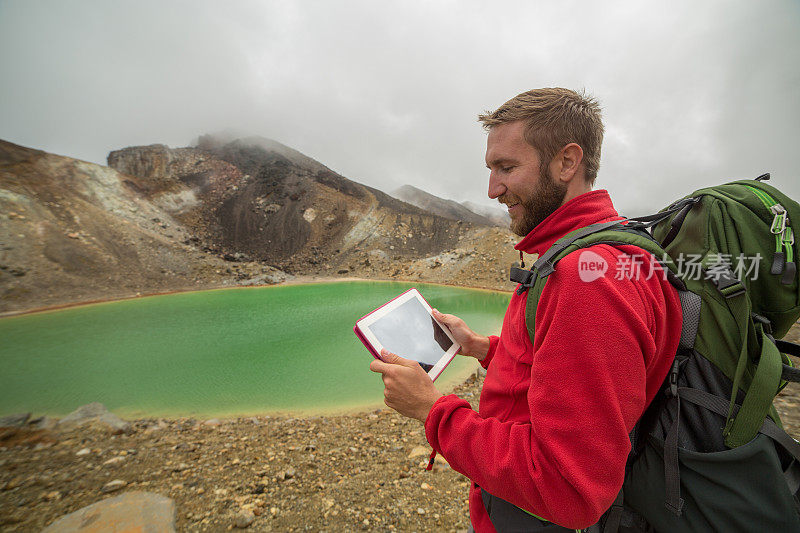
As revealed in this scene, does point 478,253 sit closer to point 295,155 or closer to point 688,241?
point 688,241

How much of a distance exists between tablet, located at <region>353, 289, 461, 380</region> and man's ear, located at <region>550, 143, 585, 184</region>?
111cm

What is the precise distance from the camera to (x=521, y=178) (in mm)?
1540

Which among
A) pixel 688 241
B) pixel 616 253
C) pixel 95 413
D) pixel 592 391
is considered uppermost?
pixel 688 241

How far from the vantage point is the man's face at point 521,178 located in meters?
1.53

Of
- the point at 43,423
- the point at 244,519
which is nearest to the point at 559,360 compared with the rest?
the point at 244,519

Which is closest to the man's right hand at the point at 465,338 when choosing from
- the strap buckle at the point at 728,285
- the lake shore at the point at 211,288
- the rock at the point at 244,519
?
the strap buckle at the point at 728,285

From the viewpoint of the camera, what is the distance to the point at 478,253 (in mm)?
31797

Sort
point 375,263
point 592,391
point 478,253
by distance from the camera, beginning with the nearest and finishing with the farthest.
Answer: point 592,391 < point 478,253 < point 375,263

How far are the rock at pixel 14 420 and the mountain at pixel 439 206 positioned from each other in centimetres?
A: 5649

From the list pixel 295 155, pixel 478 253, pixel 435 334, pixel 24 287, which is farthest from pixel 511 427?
pixel 295 155

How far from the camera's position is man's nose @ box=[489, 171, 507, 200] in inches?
63.2

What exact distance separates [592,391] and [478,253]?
104 ft

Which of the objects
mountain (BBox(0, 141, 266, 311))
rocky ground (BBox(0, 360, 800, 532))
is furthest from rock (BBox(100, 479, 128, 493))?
mountain (BBox(0, 141, 266, 311))

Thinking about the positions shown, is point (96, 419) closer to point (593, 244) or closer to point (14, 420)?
point (14, 420)
